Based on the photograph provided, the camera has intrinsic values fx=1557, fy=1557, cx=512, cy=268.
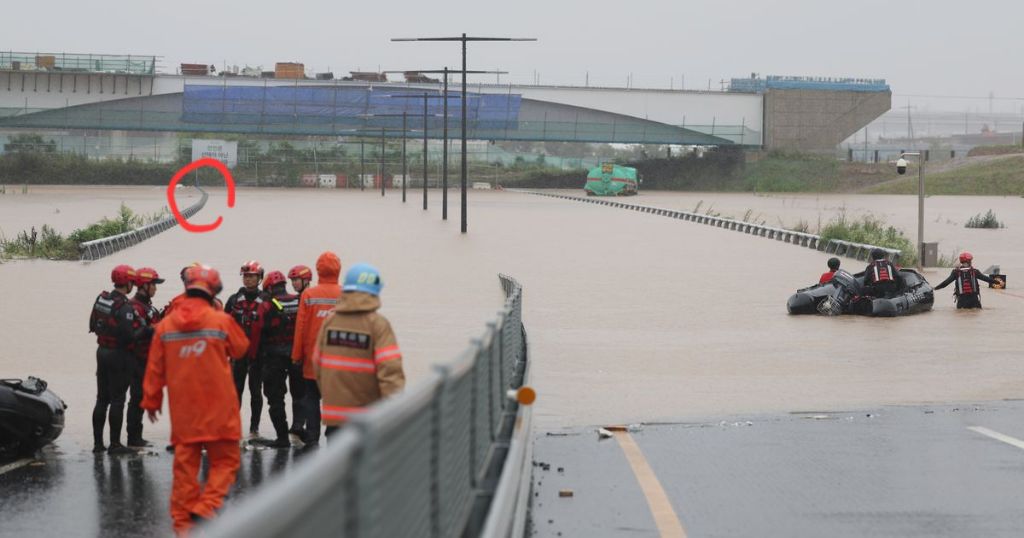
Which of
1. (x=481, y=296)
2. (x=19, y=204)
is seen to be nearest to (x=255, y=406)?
(x=481, y=296)

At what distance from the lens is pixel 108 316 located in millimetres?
12211

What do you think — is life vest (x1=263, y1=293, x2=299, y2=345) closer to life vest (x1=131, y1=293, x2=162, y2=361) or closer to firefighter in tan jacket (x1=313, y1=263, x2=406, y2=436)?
life vest (x1=131, y1=293, x2=162, y2=361)

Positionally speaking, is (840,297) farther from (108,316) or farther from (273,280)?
(108,316)

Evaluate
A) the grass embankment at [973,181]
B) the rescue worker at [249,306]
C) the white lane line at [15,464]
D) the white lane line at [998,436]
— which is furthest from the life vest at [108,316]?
the grass embankment at [973,181]

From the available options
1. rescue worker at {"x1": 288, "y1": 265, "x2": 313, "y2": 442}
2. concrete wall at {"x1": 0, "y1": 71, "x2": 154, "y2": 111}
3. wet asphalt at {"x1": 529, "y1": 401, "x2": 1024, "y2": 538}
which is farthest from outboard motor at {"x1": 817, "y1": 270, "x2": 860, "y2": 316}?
concrete wall at {"x1": 0, "y1": 71, "x2": 154, "y2": 111}

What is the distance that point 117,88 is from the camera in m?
119

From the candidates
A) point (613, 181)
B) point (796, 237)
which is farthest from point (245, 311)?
point (613, 181)

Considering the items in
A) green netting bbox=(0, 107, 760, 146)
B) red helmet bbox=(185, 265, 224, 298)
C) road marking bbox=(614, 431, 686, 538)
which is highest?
green netting bbox=(0, 107, 760, 146)

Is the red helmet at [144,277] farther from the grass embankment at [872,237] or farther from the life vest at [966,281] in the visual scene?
the grass embankment at [872,237]

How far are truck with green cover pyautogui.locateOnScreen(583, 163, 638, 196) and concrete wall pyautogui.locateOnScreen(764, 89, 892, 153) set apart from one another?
1903 cm

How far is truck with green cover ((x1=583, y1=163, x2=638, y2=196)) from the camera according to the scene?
381 ft

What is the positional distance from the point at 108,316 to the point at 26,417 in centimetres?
107

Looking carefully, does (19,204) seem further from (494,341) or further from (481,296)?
(494,341)

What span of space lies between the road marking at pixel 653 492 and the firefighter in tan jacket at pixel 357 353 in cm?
213
